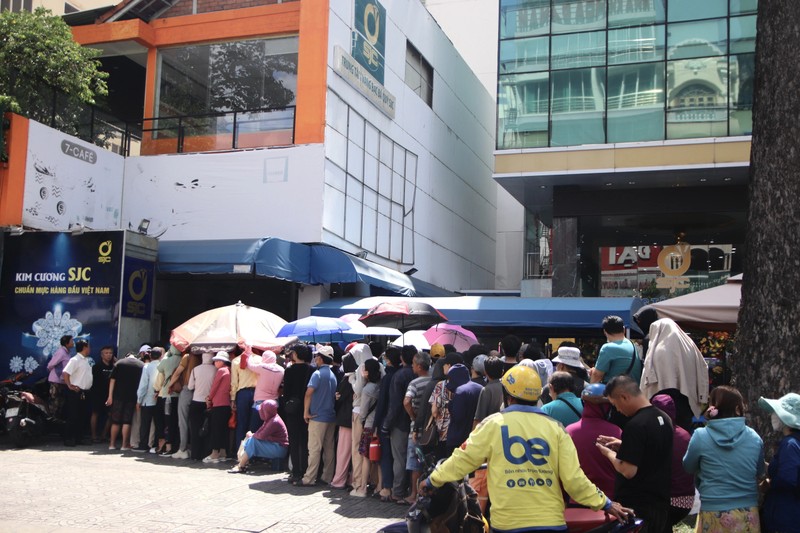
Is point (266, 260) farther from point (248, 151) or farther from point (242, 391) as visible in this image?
point (242, 391)

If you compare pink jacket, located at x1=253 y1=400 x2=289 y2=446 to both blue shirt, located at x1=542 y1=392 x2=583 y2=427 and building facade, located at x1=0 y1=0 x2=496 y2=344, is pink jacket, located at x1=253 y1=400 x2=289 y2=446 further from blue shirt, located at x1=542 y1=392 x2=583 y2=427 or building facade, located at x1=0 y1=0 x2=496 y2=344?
blue shirt, located at x1=542 y1=392 x2=583 y2=427

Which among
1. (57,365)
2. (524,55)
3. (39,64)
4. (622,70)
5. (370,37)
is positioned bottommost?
(57,365)

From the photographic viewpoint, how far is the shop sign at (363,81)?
20.0 m

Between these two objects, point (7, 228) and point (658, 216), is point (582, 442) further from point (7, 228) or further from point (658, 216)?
point (658, 216)

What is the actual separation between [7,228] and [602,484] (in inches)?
553

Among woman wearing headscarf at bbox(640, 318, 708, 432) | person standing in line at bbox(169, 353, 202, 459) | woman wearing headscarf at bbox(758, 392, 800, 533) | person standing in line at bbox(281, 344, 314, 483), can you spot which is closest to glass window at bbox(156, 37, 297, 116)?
person standing in line at bbox(169, 353, 202, 459)

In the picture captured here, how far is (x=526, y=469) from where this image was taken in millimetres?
4961

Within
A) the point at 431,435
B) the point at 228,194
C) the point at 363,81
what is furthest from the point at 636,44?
the point at 431,435

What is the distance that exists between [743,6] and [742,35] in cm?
86

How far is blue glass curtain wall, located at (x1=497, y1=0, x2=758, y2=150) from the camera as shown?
24.8 m

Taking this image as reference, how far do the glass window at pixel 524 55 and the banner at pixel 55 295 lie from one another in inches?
602

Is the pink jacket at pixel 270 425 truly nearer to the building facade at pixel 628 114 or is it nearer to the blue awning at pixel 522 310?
the blue awning at pixel 522 310

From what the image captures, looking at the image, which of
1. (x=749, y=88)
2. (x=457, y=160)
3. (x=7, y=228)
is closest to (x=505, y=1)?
(x=457, y=160)

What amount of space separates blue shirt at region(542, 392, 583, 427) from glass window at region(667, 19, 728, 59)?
21.0m
